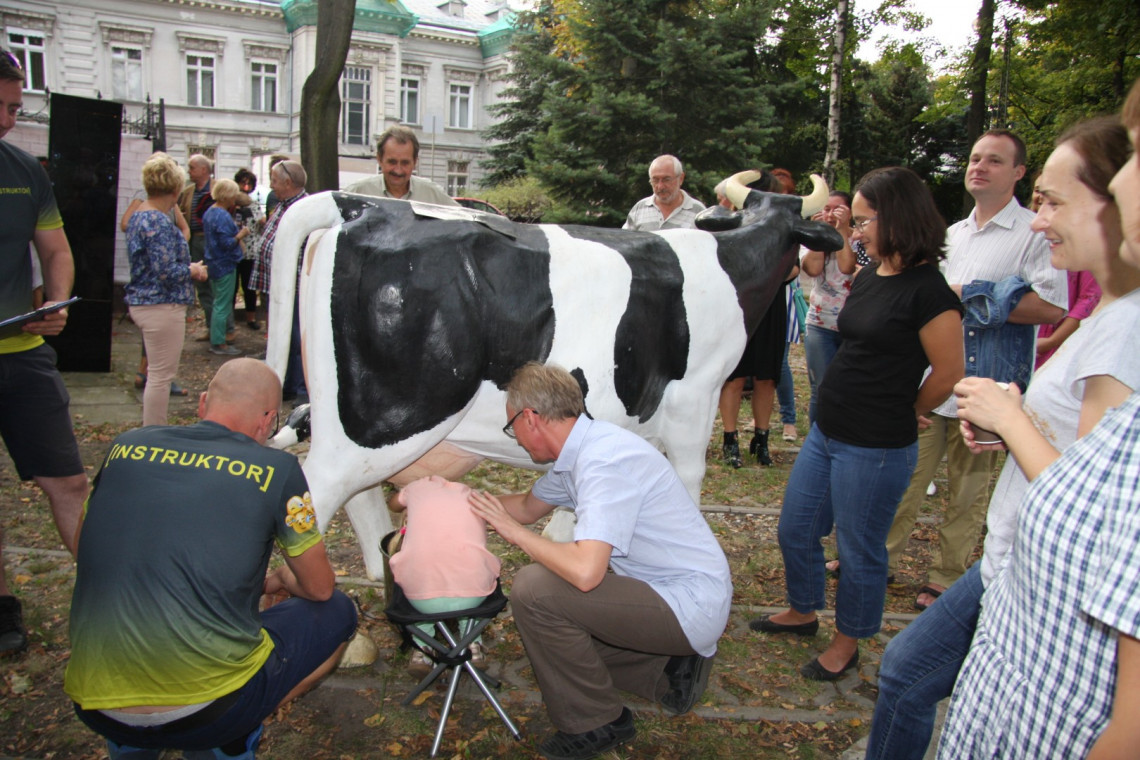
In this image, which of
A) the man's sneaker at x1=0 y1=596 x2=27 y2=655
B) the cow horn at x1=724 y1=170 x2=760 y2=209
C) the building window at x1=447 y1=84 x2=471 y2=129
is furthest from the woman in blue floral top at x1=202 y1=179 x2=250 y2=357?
the building window at x1=447 y1=84 x2=471 y2=129

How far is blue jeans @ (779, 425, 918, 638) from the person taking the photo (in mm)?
3066

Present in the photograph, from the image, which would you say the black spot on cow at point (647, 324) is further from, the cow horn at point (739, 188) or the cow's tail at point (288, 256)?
the cow's tail at point (288, 256)

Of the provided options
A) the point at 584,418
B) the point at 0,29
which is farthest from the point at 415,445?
the point at 0,29

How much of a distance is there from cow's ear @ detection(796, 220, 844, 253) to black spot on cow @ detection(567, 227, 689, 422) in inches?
28.0

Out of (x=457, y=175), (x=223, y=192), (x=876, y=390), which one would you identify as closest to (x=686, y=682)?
(x=876, y=390)

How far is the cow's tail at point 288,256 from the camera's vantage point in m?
2.90

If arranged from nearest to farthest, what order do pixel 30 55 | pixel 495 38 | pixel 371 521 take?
pixel 371 521
pixel 30 55
pixel 495 38

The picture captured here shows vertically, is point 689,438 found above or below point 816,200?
below

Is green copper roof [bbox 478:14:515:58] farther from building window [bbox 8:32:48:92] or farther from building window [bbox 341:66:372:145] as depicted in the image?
building window [bbox 8:32:48:92]

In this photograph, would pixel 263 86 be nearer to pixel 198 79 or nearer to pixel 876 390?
pixel 198 79

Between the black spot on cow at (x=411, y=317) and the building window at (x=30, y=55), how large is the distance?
112 feet

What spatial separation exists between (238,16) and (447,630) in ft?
121

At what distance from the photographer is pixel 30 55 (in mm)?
30250

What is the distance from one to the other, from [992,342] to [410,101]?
37162mm
